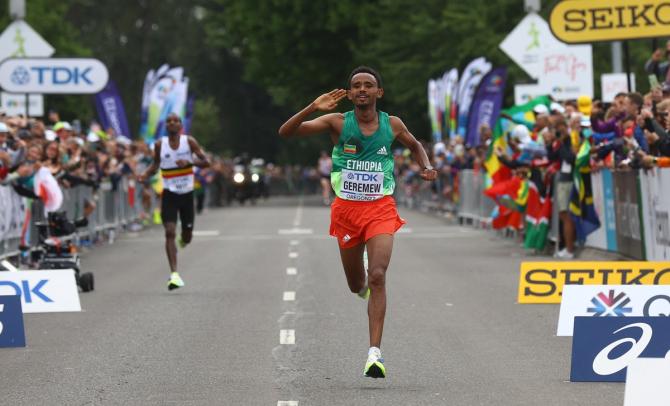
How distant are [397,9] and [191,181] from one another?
38534 mm

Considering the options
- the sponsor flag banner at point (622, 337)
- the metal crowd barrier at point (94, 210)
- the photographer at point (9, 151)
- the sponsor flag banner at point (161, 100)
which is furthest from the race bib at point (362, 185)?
the sponsor flag banner at point (161, 100)

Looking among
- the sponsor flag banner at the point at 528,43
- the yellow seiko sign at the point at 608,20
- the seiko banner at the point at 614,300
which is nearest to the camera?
the seiko banner at the point at 614,300

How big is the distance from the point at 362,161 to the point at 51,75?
669 inches

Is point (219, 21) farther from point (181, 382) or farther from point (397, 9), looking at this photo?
point (181, 382)

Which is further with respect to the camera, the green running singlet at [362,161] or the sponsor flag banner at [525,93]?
the sponsor flag banner at [525,93]

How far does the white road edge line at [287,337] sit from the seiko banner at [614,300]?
2123 mm

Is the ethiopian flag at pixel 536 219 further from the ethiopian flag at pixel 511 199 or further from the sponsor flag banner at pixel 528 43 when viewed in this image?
the sponsor flag banner at pixel 528 43

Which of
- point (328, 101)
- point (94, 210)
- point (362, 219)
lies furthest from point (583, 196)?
point (328, 101)

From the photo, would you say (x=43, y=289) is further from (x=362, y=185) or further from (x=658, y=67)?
(x=658, y=67)

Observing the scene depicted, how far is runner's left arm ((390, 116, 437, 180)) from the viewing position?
10.9 m

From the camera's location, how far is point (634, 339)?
9.90 m

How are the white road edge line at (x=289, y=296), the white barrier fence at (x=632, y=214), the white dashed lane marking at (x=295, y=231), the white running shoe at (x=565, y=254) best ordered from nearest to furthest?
the white road edge line at (x=289, y=296) → the white barrier fence at (x=632, y=214) → the white running shoe at (x=565, y=254) → the white dashed lane marking at (x=295, y=231)

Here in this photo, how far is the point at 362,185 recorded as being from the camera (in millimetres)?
10766

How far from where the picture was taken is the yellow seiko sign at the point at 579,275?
13.7 m
